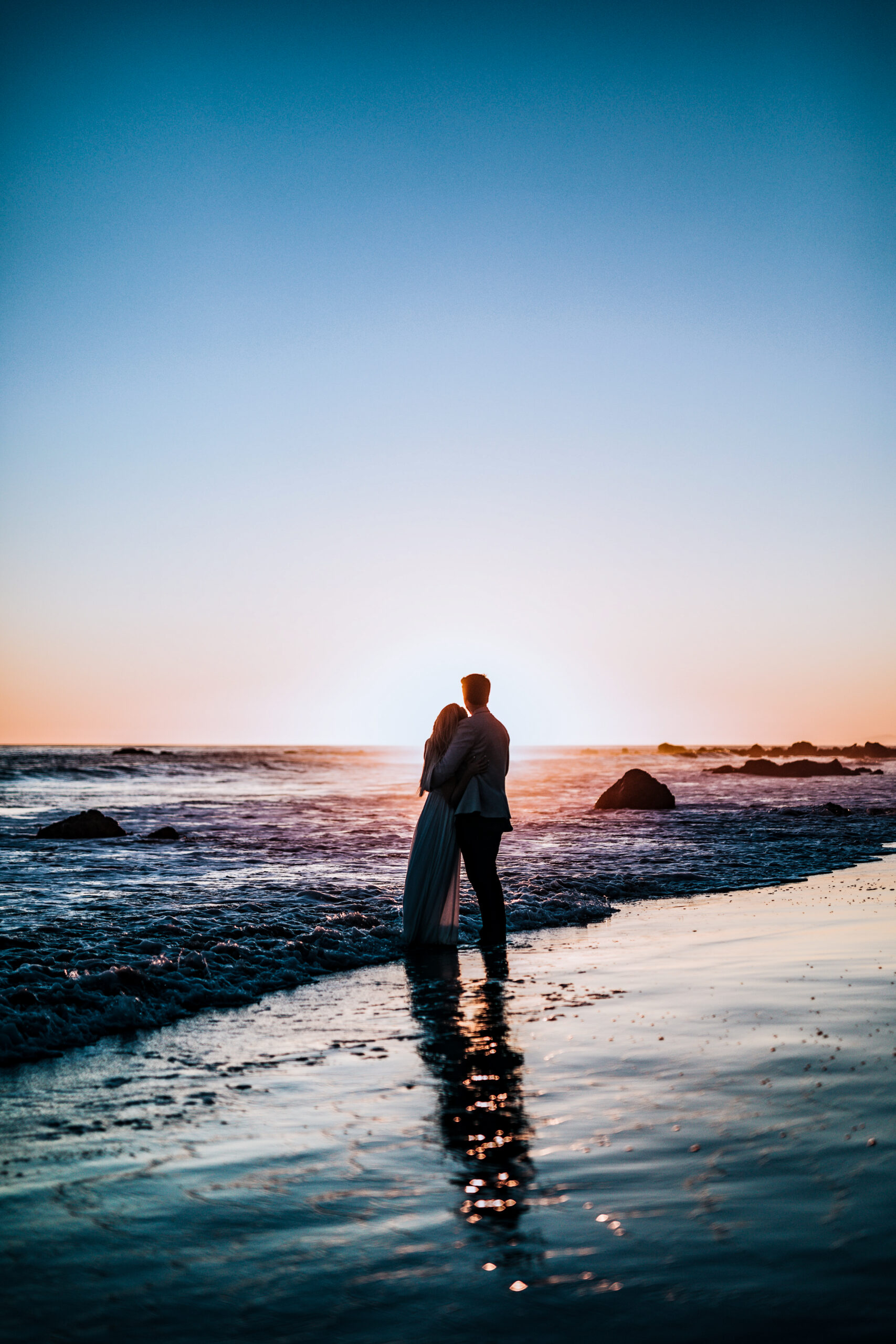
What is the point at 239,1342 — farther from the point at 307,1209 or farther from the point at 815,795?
the point at 815,795

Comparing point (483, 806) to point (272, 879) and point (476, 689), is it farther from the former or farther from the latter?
point (272, 879)

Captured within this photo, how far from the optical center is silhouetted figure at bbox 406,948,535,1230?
9.69 feet

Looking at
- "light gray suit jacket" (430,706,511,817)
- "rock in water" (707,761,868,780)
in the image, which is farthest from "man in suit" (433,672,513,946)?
"rock in water" (707,761,868,780)

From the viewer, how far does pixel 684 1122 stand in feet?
11.5

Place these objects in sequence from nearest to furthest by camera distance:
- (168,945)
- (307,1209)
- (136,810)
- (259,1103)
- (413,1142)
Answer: (307,1209) < (413,1142) < (259,1103) < (168,945) < (136,810)

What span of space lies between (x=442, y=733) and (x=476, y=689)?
1.67 feet

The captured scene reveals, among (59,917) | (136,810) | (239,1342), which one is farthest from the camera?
(136,810)

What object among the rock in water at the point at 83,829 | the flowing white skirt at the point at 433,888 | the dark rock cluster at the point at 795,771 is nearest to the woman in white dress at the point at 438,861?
the flowing white skirt at the point at 433,888

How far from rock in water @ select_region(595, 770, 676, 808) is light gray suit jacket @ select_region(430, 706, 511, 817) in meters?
17.0

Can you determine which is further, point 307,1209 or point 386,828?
point 386,828

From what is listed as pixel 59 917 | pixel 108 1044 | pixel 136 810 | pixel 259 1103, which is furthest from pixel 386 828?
pixel 259 1103

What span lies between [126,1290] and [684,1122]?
2.02m

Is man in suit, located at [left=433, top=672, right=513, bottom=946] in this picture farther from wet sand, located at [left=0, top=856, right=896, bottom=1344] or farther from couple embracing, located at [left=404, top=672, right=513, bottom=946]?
wet sand, located at [left=0, top=856, right=896, bottom=1344]

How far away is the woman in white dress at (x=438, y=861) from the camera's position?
822 centimetres
